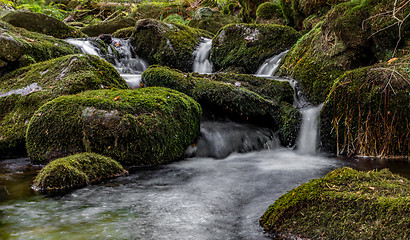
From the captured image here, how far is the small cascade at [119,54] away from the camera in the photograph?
10212 mm

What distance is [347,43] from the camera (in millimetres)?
6891

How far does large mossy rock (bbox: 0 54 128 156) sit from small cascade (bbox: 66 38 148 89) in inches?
127

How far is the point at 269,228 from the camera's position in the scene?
8.55 ft

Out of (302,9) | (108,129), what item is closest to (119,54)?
(302,9)

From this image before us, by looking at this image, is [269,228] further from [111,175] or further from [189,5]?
[189,5]

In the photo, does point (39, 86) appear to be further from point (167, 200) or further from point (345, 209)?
point (345, 209)

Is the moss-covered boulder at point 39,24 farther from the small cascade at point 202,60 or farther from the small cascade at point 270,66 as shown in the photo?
the small cascade at point 270,66

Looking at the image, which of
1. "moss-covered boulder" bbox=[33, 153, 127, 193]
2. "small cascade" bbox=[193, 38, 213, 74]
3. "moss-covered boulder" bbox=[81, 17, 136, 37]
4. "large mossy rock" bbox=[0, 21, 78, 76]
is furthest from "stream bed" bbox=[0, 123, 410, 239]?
"moss-covered boulder" bbox=[81, 17, 136, 37]

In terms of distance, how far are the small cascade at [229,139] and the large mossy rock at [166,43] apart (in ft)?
17.0

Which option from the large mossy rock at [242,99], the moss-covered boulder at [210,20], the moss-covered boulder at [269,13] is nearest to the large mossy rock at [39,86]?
the large mossy rock at [242,99]

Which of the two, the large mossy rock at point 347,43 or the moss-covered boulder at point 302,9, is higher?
the moss-covered boulder at point 302,9

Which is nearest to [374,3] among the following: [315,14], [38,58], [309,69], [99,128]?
[309,69]

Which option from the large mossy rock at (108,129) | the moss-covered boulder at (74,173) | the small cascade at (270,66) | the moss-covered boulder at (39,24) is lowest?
the moss-covered boulder at (74,173)

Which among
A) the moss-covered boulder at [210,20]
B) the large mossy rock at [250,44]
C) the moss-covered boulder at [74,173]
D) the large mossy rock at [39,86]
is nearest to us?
the moss-covered boulder at [74,173]
